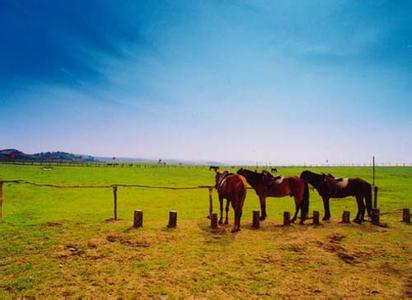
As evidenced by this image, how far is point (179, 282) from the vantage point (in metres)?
5.96

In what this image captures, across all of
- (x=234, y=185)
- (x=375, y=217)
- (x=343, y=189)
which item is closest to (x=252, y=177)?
(x=234, y=185)

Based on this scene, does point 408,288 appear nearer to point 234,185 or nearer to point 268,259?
point 268,259

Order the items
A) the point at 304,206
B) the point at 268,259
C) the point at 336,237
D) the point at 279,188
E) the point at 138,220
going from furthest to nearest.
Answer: the point at 279,188 → the point at 304,206 → the point at 138,220 → the point at 336,237 → the point at 268,259

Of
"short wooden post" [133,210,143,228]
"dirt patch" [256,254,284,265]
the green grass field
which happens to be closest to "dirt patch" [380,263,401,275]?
the green grass field

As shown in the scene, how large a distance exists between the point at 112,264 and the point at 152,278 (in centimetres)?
133

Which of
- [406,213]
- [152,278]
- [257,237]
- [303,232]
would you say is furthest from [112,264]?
[406,213]

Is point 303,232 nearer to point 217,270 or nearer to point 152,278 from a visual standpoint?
point 217,270

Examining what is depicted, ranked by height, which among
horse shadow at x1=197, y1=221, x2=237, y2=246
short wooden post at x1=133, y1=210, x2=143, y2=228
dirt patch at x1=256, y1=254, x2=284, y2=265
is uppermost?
short wooden post at x1=133, y1=210, x2=143, y2=228

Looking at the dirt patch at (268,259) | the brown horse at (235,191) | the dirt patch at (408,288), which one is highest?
the brown horse at (235,191)

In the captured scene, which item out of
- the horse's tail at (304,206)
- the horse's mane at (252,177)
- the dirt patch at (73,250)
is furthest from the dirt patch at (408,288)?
the dirt patch at (73,250)

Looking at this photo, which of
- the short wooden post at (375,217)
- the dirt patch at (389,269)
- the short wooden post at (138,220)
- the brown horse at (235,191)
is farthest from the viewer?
the short wooden post at (375,217)

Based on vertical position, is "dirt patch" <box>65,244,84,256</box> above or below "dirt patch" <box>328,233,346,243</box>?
below

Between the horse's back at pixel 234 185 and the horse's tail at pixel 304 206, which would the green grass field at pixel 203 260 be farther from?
the horse's back at pixel 234 185

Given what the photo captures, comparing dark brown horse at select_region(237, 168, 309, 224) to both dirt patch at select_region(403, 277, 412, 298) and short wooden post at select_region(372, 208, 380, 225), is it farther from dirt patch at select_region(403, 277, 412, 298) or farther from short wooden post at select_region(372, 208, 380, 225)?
dirt patch at select_region(403, 277, 412, 298)
